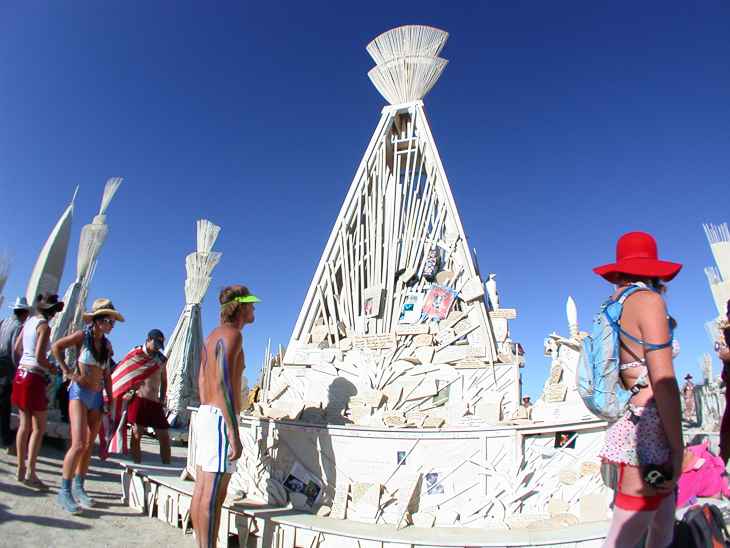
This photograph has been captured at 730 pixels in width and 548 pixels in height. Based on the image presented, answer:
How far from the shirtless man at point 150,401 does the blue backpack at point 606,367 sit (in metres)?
4.00

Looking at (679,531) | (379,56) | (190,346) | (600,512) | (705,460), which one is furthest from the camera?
(190,346)

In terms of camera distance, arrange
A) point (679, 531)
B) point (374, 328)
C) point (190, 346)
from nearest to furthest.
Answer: point (679, 531)
point (374, 328)
point (190, 346)

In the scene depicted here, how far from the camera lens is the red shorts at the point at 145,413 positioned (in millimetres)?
4488

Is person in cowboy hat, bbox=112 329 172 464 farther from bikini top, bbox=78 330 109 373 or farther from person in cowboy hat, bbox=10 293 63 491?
bikini top, bbox=78 330 109 373

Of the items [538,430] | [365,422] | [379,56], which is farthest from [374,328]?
[379,56]

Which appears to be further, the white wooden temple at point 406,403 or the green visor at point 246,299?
the white wooden temple at point 406,403

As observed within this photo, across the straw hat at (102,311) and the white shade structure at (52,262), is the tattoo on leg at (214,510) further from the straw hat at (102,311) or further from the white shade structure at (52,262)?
the white shade structure at (52,262)

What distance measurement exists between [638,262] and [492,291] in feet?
11.0

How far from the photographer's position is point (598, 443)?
3186 millimetres

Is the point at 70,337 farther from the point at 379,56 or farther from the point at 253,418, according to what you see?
the point at 379,56

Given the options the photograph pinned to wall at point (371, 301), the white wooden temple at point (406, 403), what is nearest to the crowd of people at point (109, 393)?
the white wooden temple at point (406, 403)

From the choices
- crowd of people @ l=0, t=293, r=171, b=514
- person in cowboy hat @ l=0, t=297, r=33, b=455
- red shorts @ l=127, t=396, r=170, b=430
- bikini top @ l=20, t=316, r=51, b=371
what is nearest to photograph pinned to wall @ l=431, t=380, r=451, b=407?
crowd of people @ l=0, t=293, r=171, b=514

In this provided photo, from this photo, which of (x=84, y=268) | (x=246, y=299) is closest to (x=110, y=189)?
(x=84, y=268)

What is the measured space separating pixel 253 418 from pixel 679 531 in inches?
114
